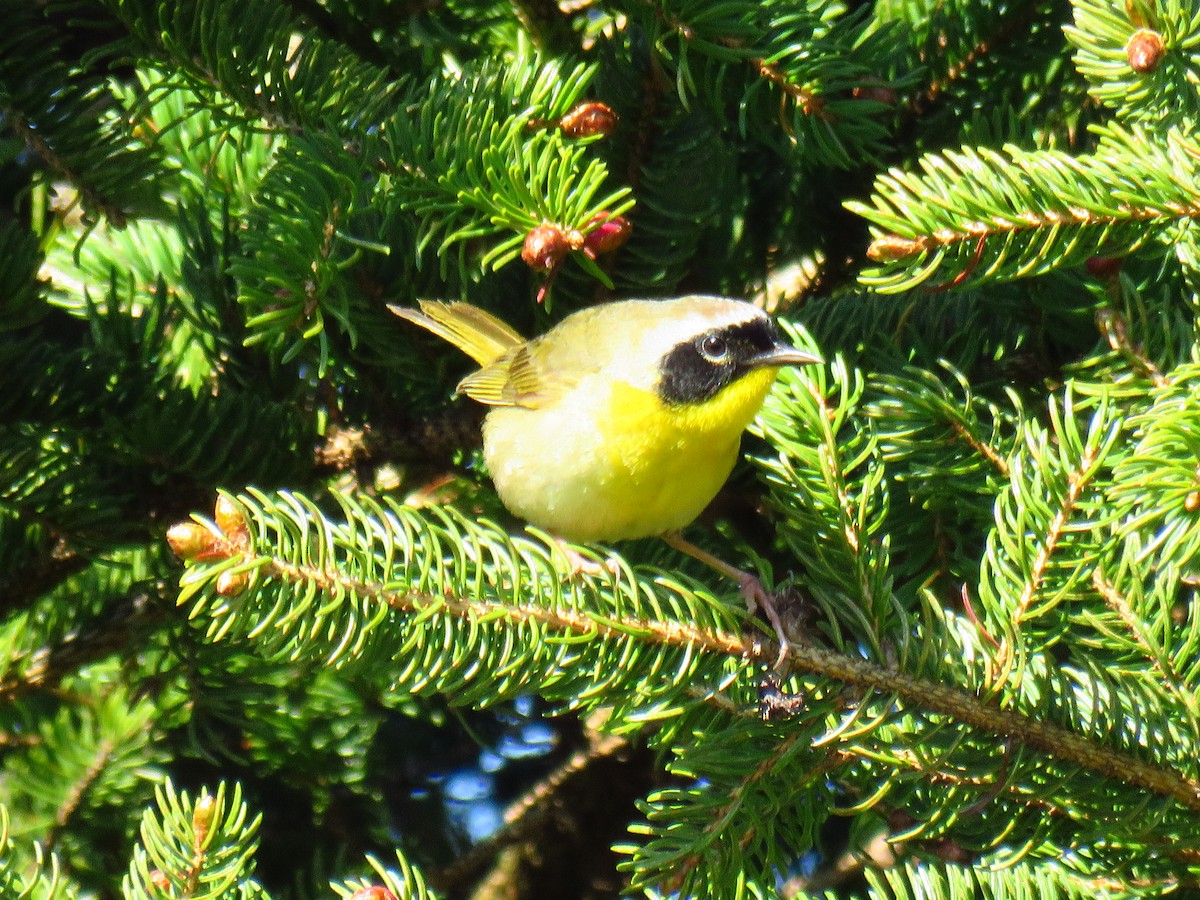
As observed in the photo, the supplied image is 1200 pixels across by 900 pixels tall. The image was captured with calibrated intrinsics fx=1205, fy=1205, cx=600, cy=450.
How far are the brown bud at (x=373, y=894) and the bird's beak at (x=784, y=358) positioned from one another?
1091mm

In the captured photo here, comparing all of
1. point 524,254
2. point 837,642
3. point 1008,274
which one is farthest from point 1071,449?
point 524,254

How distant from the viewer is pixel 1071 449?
5.54 feet

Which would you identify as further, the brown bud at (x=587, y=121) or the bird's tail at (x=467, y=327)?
the bird's tail at (x=467, y=327)

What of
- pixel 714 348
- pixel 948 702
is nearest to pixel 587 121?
pixel 714 348

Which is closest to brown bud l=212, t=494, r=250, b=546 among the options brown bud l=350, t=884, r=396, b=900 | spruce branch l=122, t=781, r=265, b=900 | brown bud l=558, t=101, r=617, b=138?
spruce branch l=122, t=781, r=265, b=900

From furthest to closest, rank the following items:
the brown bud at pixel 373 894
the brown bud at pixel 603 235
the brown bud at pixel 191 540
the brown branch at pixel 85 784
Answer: the brown branch at pixel 85 784
the brown bud at pixel 603 235
the brown bud at pixel 373 894
the brown bud at pixel 191 540

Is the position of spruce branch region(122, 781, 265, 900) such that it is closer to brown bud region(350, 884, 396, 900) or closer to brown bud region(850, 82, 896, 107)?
brown bud region(350, 884, 396, 900)

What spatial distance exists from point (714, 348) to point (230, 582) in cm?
148

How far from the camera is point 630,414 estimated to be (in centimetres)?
269

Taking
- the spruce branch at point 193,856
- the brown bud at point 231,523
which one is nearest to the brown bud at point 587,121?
the brown bud at point 231,523

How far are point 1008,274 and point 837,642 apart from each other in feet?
2.05

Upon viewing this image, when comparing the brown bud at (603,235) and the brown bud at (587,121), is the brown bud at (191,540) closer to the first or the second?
the brown bud at (603,235)

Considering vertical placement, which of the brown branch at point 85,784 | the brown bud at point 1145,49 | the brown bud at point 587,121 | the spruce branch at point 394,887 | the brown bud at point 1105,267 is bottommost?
the brown branch at point 85,784

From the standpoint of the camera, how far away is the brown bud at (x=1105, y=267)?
6.50ft
